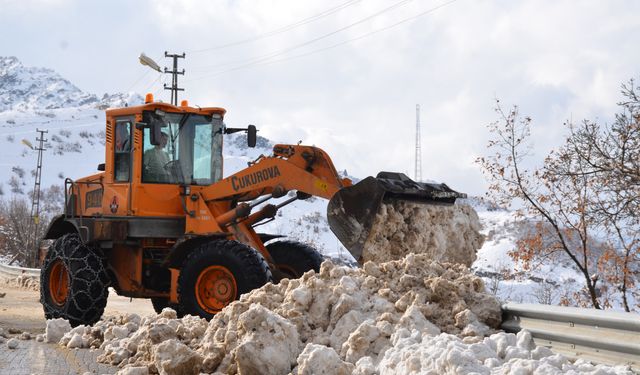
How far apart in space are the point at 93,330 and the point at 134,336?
1.50 meters

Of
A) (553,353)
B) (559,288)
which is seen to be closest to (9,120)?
(559,288)

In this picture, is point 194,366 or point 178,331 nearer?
point 194,366

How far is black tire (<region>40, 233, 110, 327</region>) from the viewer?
10461 mm

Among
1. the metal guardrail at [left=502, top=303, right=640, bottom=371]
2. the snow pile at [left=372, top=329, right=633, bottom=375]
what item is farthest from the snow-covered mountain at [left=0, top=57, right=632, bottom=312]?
the snow pile at [left=372, top=329, right=633, bottom=375]

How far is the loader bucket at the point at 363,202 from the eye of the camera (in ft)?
27.3

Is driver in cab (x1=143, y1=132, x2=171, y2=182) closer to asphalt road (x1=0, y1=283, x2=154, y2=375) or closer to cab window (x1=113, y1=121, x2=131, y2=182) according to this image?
cab window (x1=113, y1=121, x2=131, y2=182)

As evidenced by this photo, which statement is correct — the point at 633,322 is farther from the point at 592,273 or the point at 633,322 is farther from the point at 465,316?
the point at 592,273

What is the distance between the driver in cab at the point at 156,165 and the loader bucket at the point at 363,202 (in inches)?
127

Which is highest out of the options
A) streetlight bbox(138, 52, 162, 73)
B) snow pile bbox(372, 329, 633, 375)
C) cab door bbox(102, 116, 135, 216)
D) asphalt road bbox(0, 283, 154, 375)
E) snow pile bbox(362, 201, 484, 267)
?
streetlight bbox(138, 52, 162, 73)

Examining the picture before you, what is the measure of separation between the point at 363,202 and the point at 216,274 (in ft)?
7.29

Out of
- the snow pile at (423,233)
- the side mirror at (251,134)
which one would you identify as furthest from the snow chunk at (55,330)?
the side mirror at (251,134)

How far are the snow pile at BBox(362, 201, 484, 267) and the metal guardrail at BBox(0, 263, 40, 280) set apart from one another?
16.8 meters

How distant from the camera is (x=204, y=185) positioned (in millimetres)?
11156

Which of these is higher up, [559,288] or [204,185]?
[204,185]
